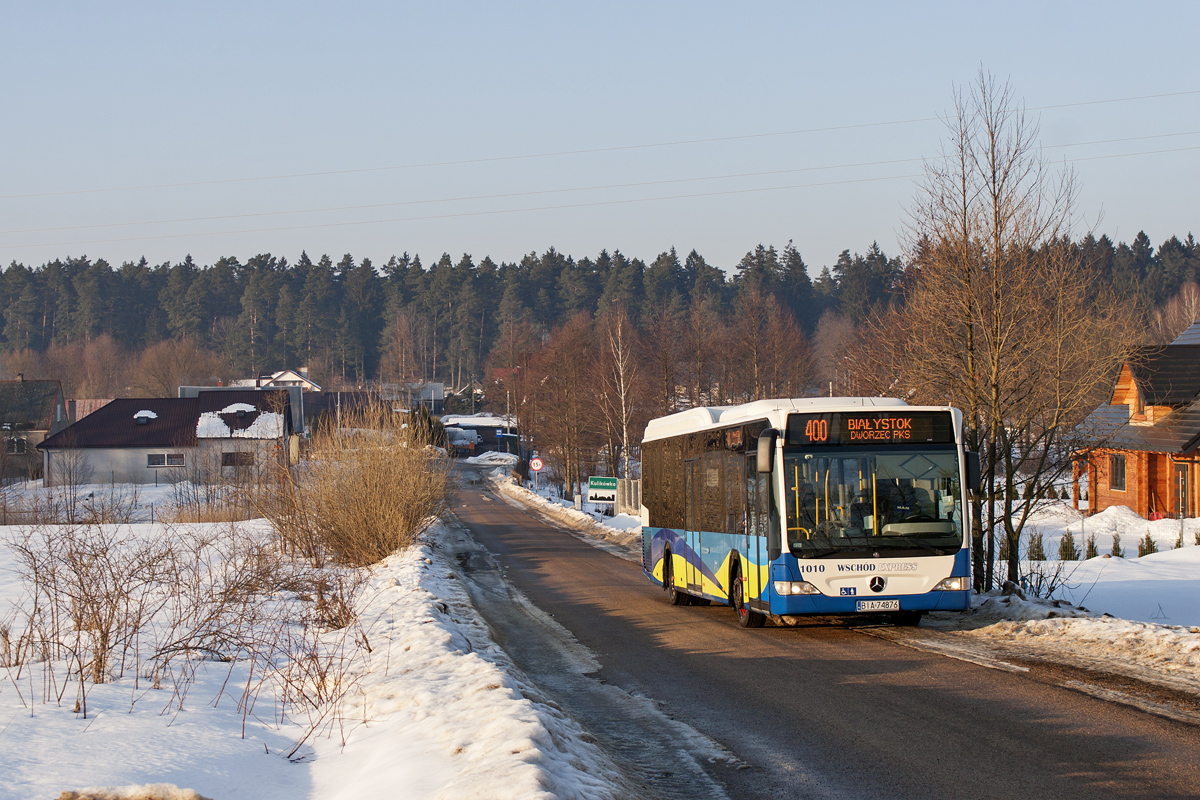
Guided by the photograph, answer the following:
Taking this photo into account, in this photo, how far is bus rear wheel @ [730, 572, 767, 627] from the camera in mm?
13062

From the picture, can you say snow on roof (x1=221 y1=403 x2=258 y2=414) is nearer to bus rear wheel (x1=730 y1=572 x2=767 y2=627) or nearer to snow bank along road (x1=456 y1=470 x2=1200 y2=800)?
snow bank along road (x1=456 y1=470 x2=1200 y2=800)

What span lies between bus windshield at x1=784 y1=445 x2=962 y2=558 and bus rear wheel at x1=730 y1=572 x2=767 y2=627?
1.71m

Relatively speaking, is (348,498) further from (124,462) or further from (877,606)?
(124,462)

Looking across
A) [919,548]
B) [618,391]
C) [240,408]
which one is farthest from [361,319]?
[919,548]

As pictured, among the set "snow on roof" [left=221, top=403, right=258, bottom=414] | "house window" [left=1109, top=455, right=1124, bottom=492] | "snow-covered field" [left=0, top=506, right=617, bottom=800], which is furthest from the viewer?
"snow on roof" [left=221, top=403, right=258, bottom=414]

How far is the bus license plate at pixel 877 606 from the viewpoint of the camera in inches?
456

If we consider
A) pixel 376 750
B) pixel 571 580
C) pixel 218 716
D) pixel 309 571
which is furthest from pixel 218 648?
pixel 571 580

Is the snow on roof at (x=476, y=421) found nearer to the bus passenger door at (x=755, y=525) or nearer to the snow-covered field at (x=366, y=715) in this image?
→ the bus passenger door at (x=755, y=525)

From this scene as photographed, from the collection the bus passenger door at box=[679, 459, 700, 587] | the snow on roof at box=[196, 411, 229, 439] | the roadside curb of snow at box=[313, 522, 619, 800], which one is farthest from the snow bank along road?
the snow on roof at box=[196, 411, 229, 439]

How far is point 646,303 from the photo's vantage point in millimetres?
135625

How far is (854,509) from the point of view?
1184cm

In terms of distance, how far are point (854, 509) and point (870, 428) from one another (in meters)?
1.02

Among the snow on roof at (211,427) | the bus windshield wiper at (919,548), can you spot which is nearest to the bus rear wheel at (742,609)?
the bus windshield wiper at (919,548)

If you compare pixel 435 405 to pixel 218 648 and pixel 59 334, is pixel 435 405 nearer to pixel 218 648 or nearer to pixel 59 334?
pixel 59 334
